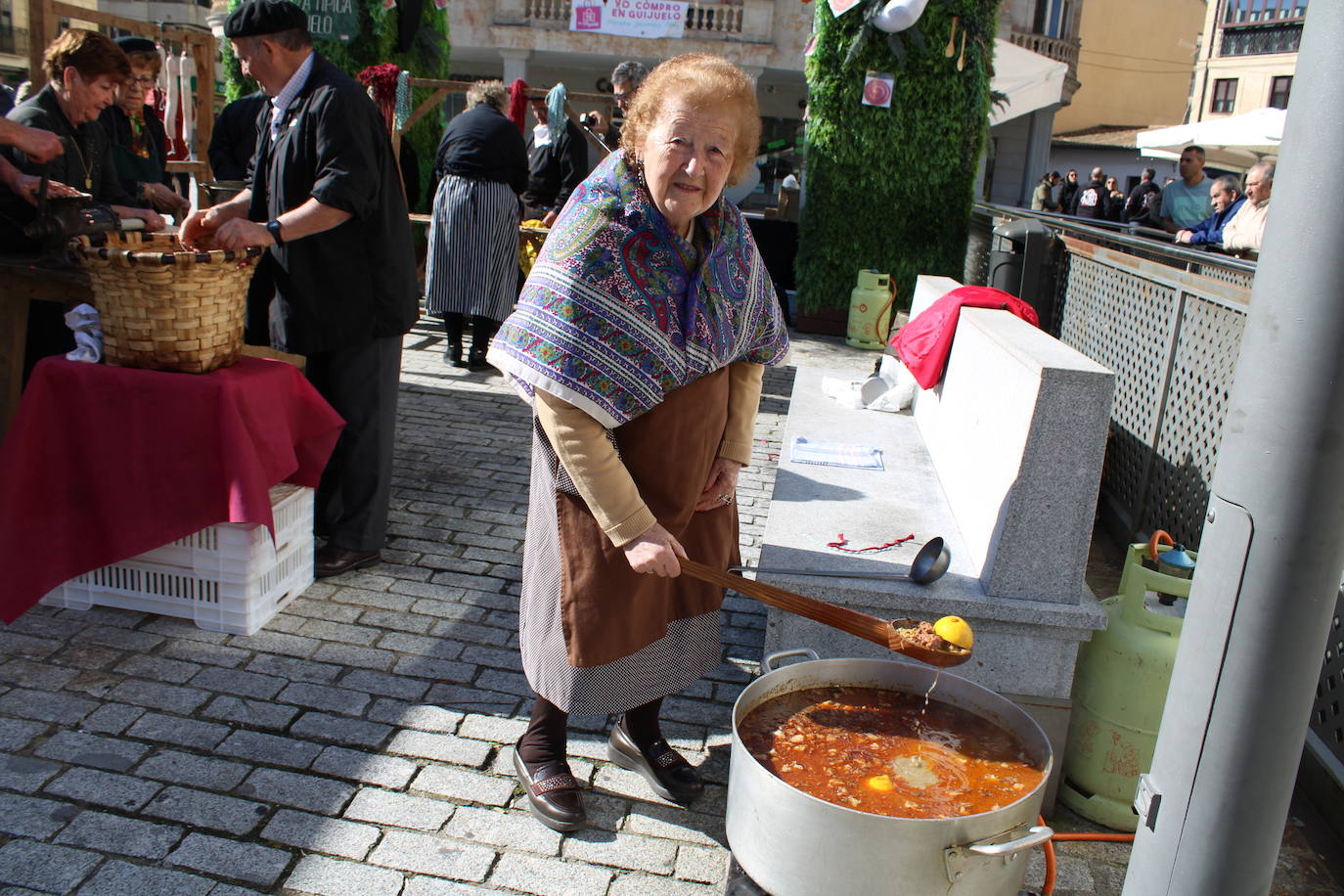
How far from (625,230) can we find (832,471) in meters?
1.98

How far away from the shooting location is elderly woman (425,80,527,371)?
767 cm

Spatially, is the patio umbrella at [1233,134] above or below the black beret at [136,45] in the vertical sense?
above

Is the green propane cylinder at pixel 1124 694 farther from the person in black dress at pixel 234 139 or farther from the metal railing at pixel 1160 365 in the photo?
the person in black dress at pixel 234 139

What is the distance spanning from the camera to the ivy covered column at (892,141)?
9.64 meters

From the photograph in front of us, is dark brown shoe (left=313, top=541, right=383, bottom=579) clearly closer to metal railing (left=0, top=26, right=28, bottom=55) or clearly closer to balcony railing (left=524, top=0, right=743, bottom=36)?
balcony railing (left=524, top=0, right=743, bottom=36)

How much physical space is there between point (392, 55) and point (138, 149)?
5319 millimetres

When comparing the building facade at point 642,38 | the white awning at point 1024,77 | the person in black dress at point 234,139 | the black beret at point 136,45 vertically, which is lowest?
the person in black dress at point 234,139

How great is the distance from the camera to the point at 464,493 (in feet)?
17.6

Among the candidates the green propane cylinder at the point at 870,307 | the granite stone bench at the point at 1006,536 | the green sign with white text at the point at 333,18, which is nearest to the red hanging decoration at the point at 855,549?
the granite stone bench at the point at 1006,536

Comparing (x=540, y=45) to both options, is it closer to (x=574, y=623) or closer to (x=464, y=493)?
(x=464, y=493)

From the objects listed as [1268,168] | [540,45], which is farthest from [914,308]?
[540,45]

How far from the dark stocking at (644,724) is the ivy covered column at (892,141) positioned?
26.2ft

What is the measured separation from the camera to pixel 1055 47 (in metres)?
35.0

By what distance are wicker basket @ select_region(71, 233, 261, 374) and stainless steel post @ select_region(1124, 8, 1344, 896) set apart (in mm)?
3068
